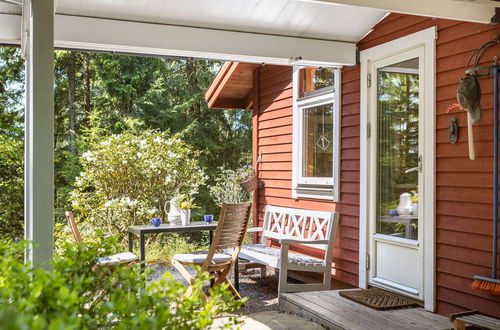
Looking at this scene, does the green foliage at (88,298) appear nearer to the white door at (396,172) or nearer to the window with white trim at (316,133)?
the white door at (396,172)

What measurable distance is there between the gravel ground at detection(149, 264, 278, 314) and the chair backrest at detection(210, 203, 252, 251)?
2.11 feet

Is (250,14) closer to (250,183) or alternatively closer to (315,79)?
(315,79)

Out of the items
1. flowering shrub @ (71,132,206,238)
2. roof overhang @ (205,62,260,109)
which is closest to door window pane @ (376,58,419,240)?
roof overhang @ (205,62,260,109)

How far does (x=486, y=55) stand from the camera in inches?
151

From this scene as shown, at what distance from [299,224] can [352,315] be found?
81.6 inches

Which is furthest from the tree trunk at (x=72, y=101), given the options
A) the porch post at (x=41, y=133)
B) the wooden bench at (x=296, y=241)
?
the porch post at (x=41, y=133)

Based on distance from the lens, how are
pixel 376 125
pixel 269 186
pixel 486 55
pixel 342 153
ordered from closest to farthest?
pixel 486 55, pixel 376 125, pixel 342 153, pixel 269 186

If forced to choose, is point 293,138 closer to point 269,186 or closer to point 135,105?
point 269,186

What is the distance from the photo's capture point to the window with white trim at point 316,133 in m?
5.60

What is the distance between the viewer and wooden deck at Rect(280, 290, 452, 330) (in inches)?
152

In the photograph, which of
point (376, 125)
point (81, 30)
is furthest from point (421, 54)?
point (81, 30)

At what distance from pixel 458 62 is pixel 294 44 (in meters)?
1.61

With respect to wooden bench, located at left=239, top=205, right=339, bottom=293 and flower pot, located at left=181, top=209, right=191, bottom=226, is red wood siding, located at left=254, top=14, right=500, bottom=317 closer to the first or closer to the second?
wooden bench, located at left=239, top=205, right=339, bottom=293

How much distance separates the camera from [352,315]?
415 cm
